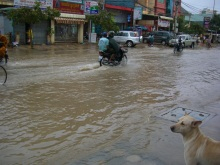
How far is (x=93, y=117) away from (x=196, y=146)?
317cm

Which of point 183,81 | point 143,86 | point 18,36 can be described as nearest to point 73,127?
point 143,86

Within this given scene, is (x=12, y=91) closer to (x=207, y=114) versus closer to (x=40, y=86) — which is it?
(x=40, y=86)

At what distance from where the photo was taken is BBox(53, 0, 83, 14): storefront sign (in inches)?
1073

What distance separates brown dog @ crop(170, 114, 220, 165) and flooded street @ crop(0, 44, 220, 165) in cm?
88

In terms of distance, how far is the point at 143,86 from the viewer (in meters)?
9.81

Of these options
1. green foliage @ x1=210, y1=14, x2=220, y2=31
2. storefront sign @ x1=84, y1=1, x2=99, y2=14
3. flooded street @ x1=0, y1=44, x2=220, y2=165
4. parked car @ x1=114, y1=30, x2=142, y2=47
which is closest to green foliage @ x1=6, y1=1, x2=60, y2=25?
storefront sign @ x1=84, y1=1, x2=99, y2=14

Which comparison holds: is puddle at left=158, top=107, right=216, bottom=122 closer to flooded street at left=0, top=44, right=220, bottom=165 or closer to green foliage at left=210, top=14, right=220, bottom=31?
flooded street at left=0, top=44, right=220, bottom=165

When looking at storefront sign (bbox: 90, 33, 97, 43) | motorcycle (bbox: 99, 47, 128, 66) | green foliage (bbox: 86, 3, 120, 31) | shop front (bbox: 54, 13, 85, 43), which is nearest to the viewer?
motorcycle (bbox: 99, 47, 128, 66)

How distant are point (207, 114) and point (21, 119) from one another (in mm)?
4197

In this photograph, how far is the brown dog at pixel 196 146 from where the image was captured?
3.18m

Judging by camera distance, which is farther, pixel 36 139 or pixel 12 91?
pixel 12 91

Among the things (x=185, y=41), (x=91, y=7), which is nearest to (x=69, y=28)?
(x=91, y=7)

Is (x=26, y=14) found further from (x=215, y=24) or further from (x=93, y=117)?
(x=215, y=24)

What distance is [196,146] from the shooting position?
131 inches
